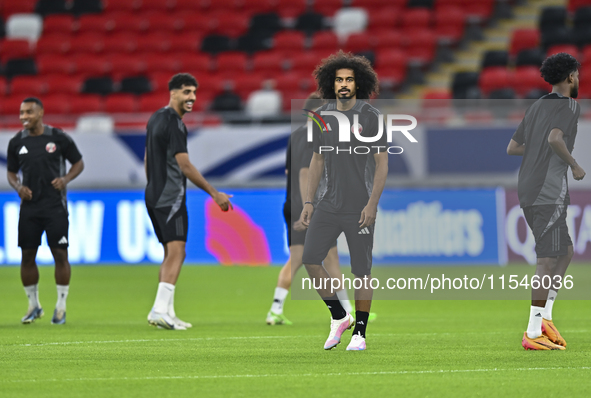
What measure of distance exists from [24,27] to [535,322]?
68.1 feet

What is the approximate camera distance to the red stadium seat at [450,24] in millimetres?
22339

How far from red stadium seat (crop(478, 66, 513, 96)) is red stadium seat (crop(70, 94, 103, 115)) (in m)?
8.73

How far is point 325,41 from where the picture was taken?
22.6 metres

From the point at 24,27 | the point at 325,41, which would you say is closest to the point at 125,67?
the point at 24,27

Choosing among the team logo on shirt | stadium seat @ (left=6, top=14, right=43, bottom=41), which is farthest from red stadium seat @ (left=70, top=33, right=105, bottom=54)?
the team logo on shirt

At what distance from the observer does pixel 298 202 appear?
31.1ft

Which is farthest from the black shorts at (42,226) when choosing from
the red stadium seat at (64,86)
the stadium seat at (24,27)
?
the stadium seat at (24,27)

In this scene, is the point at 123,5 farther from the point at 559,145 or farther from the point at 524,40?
the point at 559,145

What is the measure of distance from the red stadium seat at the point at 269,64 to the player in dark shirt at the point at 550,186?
1531cm

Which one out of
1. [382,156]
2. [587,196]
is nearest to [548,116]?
[382,156]

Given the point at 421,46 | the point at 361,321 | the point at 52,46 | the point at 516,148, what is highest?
the point at 421,46

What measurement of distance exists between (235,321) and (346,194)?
126 inches

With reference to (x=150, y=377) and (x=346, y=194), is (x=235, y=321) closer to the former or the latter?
(x=346, y=194)

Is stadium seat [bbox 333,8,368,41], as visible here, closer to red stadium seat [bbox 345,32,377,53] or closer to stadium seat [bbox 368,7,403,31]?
stadium seat [bbox 368,7,403,31]
